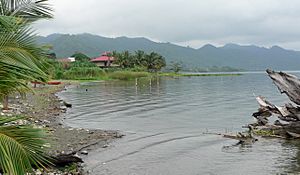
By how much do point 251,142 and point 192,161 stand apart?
5.44m

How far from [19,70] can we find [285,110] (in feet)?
60.7

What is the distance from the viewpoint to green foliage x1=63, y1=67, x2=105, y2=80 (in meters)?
114

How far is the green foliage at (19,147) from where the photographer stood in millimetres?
5127

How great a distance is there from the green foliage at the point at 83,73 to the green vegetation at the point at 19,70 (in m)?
108

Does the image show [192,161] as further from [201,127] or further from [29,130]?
[29,130]

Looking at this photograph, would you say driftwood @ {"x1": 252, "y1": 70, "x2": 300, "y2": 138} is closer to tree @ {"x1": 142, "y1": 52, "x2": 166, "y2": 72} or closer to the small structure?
tree @ {"x1": 142, "y1": 52, "x2": 166, "y2": 72}

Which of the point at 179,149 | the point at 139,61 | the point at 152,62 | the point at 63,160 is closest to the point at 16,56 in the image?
the point at 63,160

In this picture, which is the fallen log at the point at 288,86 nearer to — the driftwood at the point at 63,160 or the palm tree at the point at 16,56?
the driftwood at the point at 63,160

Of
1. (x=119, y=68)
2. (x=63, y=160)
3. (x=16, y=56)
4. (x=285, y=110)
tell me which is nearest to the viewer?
(x=16, y=56)

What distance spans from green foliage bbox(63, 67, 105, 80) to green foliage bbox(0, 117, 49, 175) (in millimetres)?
109130

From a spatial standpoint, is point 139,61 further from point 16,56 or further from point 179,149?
point 16,56

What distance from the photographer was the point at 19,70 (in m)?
5.93

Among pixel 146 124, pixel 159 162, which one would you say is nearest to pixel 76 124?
pixel 146 124

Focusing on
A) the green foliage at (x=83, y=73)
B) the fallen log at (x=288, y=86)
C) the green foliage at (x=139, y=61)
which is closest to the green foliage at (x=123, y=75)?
the green foliage at (x=83, y=73)
